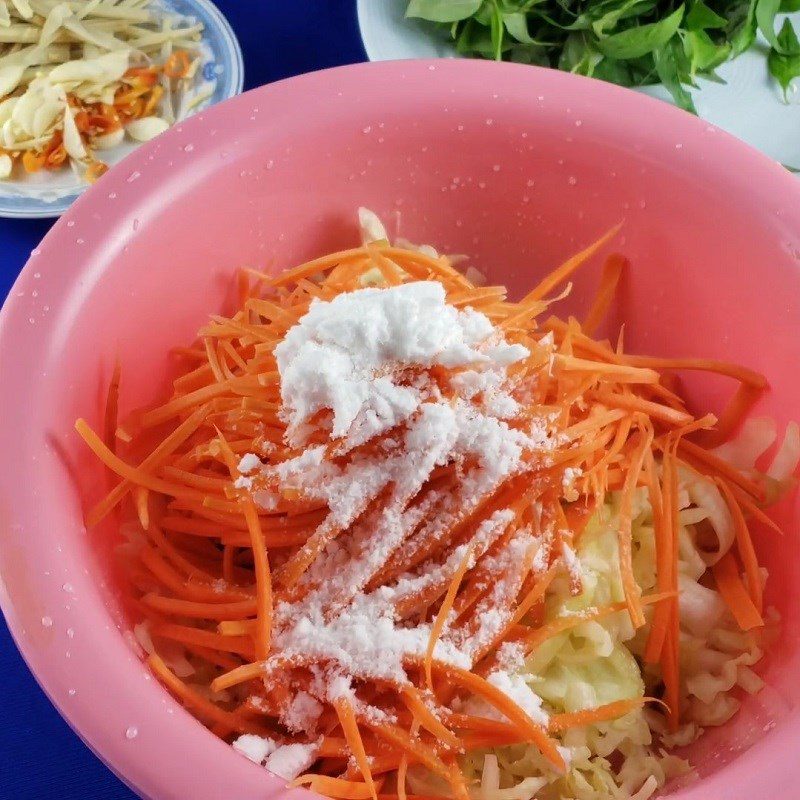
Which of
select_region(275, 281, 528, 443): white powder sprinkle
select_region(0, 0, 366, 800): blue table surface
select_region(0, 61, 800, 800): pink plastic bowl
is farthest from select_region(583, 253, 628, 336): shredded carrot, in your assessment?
select_region(0, 0, 366, 800): blue table surface

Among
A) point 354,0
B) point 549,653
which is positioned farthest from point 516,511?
point 354,0

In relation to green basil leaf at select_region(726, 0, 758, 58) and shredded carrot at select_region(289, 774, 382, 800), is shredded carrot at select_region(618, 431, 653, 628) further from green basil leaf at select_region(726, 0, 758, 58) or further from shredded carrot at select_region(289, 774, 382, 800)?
green basil leaf at select_region(726, 0, 758, 58)

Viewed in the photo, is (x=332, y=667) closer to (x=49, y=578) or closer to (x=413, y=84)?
(x=49, y=578)

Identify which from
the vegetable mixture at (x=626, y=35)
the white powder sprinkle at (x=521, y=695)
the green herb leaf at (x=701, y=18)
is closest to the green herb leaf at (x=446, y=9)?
the vegetable mixture at (x=626, y=35)

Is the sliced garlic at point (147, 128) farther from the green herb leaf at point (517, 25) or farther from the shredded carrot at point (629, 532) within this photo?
the shredded carrot at point (629, 532)

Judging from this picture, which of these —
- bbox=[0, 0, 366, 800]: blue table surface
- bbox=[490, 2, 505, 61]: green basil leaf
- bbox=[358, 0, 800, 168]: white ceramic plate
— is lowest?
bbox=[0, 0, 366, 800]: blue table surface

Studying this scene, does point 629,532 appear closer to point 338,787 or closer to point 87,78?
point 338,787

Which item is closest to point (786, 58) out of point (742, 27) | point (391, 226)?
point (742, 27)

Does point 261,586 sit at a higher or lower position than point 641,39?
lower
